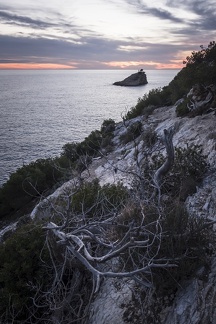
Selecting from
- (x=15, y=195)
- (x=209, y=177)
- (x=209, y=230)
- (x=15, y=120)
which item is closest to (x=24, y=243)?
(x=209, y=230)

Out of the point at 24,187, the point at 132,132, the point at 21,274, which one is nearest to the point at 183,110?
the point at 132,132

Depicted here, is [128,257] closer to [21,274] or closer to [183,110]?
[21,274]

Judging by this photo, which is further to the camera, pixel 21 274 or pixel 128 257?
Result: pixel 21 274

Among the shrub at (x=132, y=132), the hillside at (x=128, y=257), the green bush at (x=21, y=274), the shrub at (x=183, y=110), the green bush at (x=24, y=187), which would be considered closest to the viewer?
the hillside at (x=128, y=257)

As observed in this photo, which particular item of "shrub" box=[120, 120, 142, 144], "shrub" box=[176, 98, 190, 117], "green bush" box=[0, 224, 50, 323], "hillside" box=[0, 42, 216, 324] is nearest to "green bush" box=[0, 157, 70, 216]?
"shrub" box=[120, 120, 142, 144]

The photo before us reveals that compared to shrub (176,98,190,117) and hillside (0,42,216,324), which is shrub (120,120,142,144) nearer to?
shrub (176,98,190,117)

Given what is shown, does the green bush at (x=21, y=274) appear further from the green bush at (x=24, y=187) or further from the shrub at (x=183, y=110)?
the shrub at (x=183, y=110)

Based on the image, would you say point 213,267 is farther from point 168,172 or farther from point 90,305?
point 168,172

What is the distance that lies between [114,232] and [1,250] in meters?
4.74

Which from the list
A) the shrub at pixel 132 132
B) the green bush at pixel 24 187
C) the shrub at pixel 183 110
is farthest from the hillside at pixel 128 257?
the green bush at pixel 24 187

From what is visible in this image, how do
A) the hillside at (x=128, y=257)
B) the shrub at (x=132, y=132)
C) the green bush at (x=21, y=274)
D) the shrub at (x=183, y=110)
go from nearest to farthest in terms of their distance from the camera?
the hillside at (x=128, y=257) < the green bush at (x=21, y=274) < the shrub at (x=183, y=110) < the shrub at (x=132, y=132)

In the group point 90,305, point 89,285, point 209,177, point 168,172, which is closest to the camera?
point 90,305

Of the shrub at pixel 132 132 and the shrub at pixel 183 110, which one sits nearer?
the shrub at pixel 183 110

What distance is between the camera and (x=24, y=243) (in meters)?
10.1
